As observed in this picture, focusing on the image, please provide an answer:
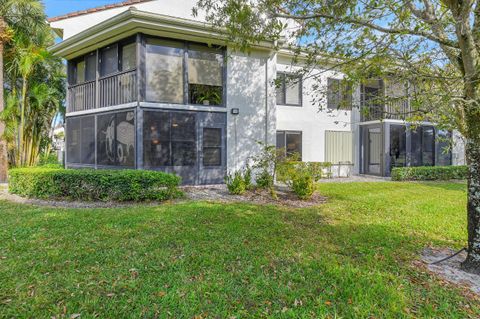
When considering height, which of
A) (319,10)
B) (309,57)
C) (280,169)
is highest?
A: (319,10)

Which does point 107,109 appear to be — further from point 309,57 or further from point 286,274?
point 286,274

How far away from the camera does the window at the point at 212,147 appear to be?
11.7m

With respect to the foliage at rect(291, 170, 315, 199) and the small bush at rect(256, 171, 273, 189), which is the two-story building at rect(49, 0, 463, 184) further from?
the foliage at rect(291, 170, 315, 199)


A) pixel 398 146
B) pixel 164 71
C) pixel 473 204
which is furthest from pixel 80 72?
pixel 398 146

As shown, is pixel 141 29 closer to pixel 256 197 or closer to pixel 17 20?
pixel 256 197

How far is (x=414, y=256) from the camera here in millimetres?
4789

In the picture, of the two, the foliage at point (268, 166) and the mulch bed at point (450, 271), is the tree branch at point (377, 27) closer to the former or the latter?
the mulch bed at point (450, 271)

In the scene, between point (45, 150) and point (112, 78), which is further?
point (45, 150)

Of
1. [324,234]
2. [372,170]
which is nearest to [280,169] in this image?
[324,234]

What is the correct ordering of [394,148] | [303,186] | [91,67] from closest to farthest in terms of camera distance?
[303,186]
[91,67]
[394,148]

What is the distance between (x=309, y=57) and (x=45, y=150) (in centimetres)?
1916

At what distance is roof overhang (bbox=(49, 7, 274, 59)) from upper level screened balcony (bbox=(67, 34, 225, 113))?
1.10ft

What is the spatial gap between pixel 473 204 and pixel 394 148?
13141 mm

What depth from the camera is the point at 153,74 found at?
10.9 meters
